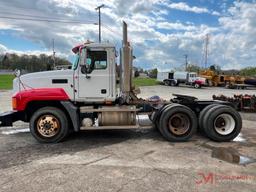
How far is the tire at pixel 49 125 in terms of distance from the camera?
7.46 meters

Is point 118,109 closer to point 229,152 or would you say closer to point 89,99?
point 89,99

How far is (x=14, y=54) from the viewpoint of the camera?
97875mm

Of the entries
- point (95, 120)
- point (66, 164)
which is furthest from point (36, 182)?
point (95, 120)

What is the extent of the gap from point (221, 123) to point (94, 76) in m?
4.04

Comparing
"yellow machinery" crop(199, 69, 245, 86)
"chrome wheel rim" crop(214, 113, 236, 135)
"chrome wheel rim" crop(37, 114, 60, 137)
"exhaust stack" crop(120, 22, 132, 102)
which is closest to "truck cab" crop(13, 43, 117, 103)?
"exhaust stack" crop(120, 22, 132, 102)

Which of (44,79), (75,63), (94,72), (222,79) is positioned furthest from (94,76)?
(222,79)

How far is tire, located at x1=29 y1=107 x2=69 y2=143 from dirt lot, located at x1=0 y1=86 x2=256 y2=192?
0.25 meters

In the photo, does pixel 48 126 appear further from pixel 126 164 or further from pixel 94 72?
pixel 126 164

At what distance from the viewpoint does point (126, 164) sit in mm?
5809

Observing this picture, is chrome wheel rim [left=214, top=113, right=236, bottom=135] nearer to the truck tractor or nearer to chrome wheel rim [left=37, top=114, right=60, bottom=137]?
the truck tractor

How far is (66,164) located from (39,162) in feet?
2.10

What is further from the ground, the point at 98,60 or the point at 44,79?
the point at 98,60

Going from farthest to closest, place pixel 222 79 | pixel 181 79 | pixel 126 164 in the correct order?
pixel 181 79
pixel 222 79
pixel 126 164

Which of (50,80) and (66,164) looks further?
(50,80)
